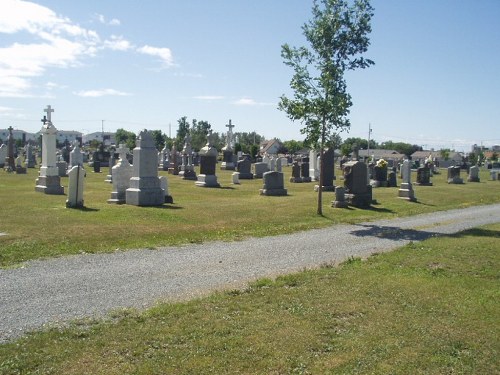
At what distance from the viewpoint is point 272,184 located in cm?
2381

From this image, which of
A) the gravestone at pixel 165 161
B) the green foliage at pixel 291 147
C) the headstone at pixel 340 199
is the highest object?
the green foliage at pixel 291 147

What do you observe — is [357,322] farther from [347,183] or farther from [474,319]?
[347,183]

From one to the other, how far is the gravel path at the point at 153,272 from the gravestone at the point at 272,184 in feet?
29.9

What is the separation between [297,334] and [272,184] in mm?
18014

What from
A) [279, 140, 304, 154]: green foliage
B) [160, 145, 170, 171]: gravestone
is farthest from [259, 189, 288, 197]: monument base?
[279, 140, 304, 154]: green foliage

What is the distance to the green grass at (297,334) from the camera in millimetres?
5086

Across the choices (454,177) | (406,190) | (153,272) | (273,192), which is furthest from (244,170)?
(153,272)

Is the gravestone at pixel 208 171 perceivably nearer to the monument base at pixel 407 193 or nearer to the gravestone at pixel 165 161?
the monument base at pixel 407 193

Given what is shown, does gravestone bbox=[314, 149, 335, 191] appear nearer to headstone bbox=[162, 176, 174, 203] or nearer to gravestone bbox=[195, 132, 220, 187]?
gravestone bbox=[195, 132, 220, 187]

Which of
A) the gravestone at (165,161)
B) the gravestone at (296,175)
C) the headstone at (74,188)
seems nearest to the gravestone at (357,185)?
the headstone at (74,188)

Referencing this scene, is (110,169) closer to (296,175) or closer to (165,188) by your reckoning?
(296,175)

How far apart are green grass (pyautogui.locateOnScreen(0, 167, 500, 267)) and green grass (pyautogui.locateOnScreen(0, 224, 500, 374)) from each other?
15.2ft

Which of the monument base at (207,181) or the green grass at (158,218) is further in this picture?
the monument base at (207,181)

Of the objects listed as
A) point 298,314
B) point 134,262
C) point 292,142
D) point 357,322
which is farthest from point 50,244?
point 292,142
